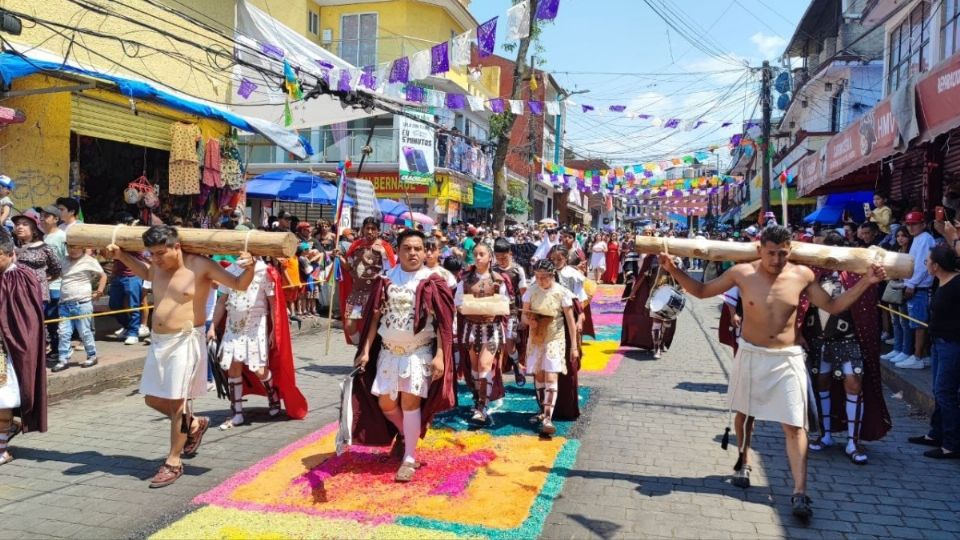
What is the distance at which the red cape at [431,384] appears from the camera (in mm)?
4945

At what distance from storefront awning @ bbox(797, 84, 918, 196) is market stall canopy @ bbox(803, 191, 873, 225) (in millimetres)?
3360

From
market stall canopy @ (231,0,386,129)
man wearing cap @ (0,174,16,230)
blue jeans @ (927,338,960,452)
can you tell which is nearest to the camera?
blue jeans @ (927,338,960,452)

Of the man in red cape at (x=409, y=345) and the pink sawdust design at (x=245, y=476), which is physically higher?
the man in red cape at (x=409, y=345)

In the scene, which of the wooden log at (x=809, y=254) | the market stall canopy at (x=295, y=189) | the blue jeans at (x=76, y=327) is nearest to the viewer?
the wooden log at (x=809, y=254)

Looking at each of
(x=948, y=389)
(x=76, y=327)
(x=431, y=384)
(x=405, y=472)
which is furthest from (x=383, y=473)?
(x=76, y=327)

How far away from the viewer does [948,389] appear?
5.48 metres

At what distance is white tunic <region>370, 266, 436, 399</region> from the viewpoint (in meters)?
4.91

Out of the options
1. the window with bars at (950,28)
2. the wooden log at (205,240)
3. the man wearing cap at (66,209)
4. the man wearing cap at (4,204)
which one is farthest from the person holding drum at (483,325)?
the window with bars at (950,28)

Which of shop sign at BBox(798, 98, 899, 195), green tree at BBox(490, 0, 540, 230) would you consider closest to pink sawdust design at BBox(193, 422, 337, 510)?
shop sign at BBox(798, 98, 899, 195)

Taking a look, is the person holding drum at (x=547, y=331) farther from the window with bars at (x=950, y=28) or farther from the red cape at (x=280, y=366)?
the window with bars at (x=950, y=28)

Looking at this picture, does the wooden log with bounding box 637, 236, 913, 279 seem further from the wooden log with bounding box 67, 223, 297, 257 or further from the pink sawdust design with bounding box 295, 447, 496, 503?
the wooden log with bounding box 67, 223, 297, 257

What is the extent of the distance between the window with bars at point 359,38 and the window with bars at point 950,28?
59.3 feet

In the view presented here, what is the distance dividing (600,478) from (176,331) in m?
3.25

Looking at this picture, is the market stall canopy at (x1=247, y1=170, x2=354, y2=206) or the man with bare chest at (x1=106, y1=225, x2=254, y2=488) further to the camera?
the market stall canopy at (x1=247, y1=170, x2=354, y2=206)
